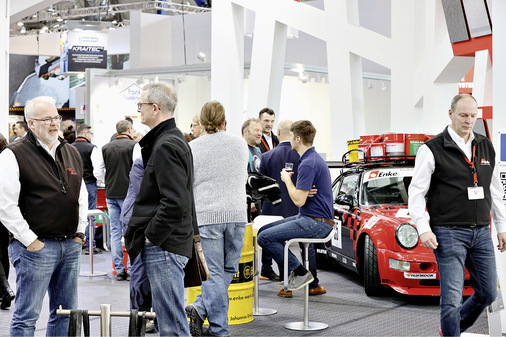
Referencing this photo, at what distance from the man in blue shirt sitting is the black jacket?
197 cm

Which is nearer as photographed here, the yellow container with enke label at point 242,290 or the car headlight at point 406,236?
the yellow container with enke label at point 242,290

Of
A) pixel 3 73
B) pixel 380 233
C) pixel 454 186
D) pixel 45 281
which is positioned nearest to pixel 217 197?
pixel 45 281

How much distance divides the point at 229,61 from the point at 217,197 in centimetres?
669

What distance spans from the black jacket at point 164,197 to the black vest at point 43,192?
1.38 feet

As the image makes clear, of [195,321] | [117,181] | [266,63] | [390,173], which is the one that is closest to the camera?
[195,321]

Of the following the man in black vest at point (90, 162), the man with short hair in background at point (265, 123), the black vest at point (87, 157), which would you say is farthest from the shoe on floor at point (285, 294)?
the black vest at point (87, 157)

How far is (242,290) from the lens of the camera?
535 cm

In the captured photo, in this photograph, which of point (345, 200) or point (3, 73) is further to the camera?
point (3, 73)

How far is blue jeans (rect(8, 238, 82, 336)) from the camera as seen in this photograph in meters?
3.53

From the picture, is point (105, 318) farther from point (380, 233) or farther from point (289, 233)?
point (380, 233)

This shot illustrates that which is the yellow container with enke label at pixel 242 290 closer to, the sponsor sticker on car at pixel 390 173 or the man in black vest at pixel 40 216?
the man in black vest at pixel 40 216

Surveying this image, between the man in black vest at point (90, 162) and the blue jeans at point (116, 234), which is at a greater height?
the man in black vest at point (90, 162)

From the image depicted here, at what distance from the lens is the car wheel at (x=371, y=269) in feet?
20.6

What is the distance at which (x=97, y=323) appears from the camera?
5523mm
